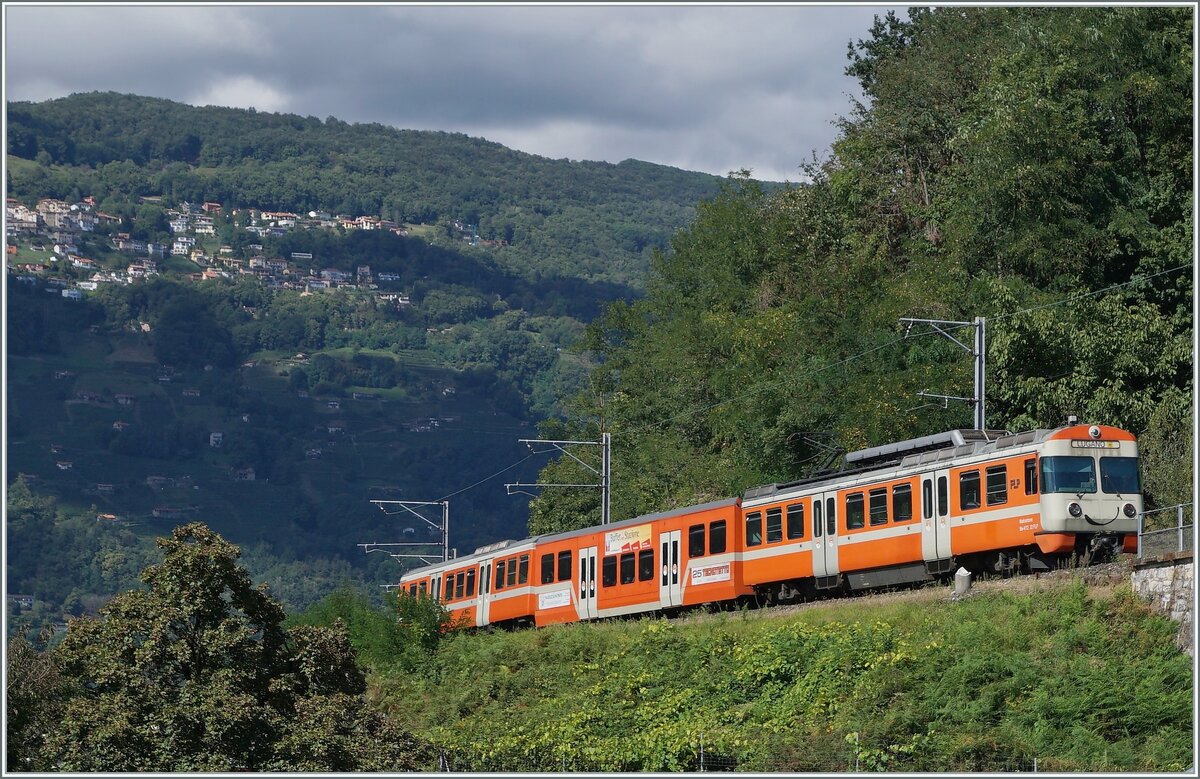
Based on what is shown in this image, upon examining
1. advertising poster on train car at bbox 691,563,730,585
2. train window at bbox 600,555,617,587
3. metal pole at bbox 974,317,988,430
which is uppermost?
metal pole at bbox 974,317,988,430

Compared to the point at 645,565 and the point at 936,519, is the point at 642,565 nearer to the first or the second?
the point at 645,565

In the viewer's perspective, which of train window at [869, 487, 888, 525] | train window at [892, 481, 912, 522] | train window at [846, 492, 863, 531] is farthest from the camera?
train window at [846, 492, 863, 531]

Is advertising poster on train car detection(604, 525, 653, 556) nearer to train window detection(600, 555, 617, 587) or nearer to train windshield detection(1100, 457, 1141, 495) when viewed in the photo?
train window detection(600, 555, 617, 587)

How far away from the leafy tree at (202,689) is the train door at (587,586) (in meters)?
19.5

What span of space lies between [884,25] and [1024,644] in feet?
197

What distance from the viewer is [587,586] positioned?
47.4m

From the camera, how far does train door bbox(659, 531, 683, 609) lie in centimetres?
4378

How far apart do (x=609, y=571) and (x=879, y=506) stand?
420 inches

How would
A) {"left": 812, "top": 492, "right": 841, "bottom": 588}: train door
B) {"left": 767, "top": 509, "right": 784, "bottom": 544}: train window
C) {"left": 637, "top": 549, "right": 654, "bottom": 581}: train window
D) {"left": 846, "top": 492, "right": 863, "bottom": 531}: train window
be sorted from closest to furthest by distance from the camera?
{"left": 846, "top": 492, "right": 863, "bottom": 531}: train window → {"left": 812, "top": 492, "right": 841, "bottom": 588}: train door → {"left": 767, "top": 509, "right": 784, "bottom": 544}: train window → {"left": 637, "top": 549, "right": 654, "bottom": 581}: train window

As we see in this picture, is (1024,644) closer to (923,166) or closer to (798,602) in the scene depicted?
(798,602)

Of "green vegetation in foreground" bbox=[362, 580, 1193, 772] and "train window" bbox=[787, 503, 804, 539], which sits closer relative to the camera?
"green vegetation in foreground" bbox=[362, 580, 1193, 772]

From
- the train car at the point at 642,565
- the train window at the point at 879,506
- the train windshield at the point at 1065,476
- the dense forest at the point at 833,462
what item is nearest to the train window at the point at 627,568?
the train car at the point at 642,565

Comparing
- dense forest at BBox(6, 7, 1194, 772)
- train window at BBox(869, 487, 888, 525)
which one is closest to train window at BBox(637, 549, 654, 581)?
dense forest at BBox(6, 7, 1194, 772)

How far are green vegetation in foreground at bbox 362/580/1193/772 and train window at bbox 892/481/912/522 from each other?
86.1 inches
